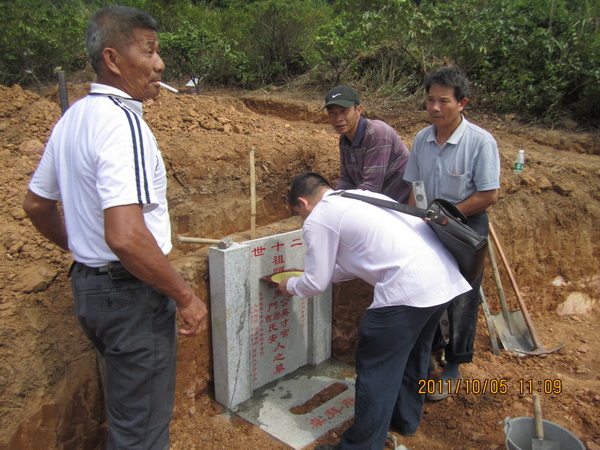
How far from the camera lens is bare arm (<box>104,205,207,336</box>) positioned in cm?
152

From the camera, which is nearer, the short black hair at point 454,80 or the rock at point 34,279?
the rock at point 34,279

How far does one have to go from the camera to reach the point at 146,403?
1.85 meters

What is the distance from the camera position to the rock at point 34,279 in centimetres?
259

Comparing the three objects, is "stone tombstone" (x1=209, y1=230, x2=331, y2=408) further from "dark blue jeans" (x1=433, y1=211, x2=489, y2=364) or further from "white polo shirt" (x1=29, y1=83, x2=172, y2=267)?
"white polo shirt" (x1=29, y1=83, x2=172, y2=267)

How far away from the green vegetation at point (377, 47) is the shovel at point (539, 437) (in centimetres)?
707

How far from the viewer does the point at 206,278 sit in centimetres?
311

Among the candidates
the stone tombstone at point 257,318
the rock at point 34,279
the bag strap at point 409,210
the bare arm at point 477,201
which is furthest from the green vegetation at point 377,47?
the rock at point 34,279

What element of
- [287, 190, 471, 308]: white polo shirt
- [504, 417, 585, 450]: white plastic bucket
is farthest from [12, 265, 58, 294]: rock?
[504, 417, 585, 450]: white plastic bucket

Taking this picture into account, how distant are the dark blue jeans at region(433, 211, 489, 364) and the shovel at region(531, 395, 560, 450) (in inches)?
27.6

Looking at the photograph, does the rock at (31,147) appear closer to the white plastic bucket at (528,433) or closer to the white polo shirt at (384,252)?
the white polo shirt at (384,252)

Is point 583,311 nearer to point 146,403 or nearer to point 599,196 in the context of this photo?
point 599,196

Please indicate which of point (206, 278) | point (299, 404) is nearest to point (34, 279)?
point (206, 278)

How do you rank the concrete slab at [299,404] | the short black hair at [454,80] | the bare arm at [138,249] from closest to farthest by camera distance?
the bare arm at [138,249] → the short black hair at [454,80] → the concrete slab at [299,404]
